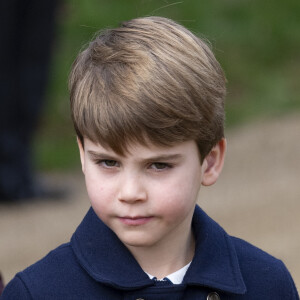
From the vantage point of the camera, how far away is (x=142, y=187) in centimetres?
280

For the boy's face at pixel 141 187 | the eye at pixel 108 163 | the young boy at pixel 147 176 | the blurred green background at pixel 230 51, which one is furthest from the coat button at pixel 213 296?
the blurred green background at pixel 230 51

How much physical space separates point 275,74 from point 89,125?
9.08 metres

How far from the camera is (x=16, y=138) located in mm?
8742

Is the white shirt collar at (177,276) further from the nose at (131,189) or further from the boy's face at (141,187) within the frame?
the nose at (131,189)

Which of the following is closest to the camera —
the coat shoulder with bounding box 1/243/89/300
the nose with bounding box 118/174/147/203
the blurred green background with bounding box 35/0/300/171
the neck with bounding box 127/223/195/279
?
the nose with bounding box 118/174/147/203

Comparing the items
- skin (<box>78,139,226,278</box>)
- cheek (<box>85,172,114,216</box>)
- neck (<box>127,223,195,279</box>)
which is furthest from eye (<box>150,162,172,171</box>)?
neck (<box>127,223,195,279</box>)

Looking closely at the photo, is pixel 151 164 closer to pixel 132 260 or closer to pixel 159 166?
pixel 159 166

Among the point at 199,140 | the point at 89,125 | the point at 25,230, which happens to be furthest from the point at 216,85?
the point at 25,230

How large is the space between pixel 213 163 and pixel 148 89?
368 mm

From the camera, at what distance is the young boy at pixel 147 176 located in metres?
2.80

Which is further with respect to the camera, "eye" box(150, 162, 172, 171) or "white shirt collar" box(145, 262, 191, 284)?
"white shirt collar" box(145, 262, 191, 284)

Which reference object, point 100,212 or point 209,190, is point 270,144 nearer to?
point 209,190

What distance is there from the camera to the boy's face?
9.18 ft

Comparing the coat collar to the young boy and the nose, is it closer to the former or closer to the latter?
the young boy
